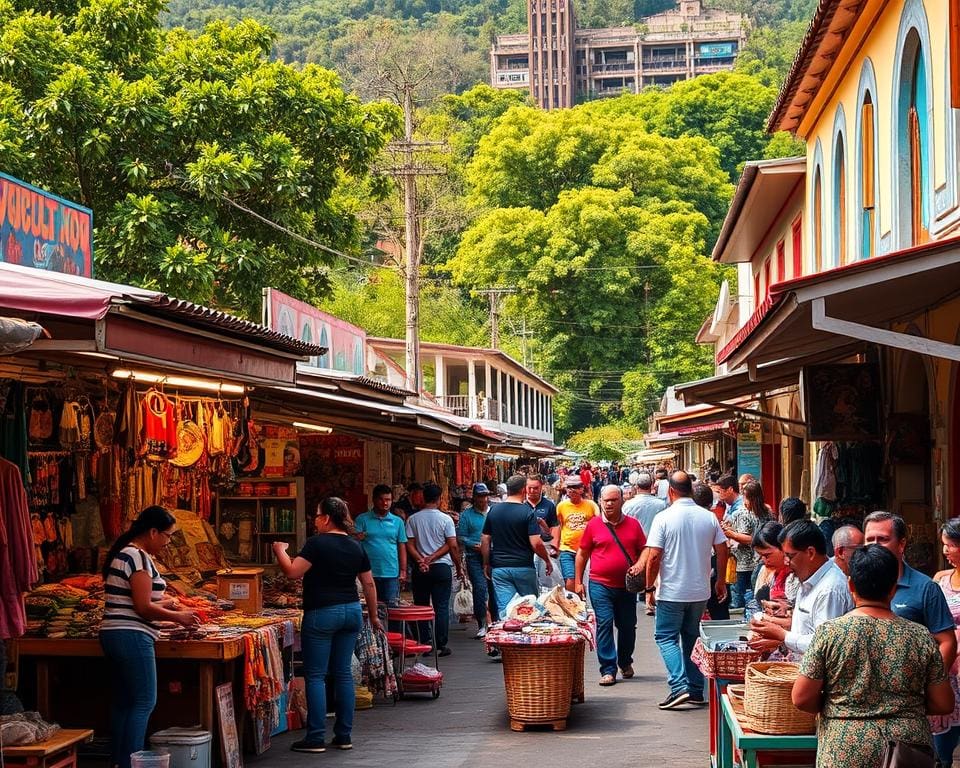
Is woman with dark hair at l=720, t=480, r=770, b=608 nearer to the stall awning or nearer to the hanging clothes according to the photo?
the stall awning

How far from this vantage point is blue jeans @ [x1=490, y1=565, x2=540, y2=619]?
46.3ft

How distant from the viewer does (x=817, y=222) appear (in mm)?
19547

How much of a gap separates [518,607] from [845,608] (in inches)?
181

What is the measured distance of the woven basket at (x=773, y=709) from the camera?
650 cm

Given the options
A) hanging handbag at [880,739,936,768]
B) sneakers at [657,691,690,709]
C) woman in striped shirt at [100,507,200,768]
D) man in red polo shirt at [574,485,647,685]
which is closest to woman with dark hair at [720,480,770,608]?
man in red polo shirt at [574,485,647,685]

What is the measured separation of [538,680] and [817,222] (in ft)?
34.8

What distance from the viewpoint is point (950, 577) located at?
7.52 m

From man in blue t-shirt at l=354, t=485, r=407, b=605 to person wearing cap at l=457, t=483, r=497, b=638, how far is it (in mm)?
2682

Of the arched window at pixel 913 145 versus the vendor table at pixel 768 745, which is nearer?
the vendor table at pixel 768 745

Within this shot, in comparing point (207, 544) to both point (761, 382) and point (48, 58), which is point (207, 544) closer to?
point (761, 382)

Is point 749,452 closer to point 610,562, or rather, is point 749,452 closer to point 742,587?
point 742,587

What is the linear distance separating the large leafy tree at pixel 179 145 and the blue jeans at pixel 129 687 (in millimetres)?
17836

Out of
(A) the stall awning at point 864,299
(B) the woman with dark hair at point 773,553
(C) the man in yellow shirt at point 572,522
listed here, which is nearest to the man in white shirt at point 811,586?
(A) the stall awning at point 864,299

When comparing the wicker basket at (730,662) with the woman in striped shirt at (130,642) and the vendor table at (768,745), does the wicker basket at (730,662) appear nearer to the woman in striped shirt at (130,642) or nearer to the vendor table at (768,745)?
the vendor table at (768,745)
